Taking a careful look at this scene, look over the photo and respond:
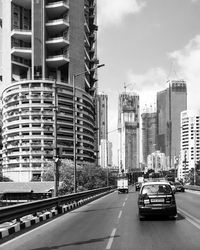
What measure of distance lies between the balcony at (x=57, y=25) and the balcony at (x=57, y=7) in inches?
105

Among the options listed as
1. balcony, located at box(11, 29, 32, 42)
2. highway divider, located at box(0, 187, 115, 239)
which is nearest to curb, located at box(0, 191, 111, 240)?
highway divider, located at box(0, 187, 115, 239)

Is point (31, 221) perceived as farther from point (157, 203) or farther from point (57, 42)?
point (57, 42)

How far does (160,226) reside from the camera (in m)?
16.2

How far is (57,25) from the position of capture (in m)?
135

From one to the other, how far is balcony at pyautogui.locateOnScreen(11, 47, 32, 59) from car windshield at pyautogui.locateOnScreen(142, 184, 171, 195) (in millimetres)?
118289

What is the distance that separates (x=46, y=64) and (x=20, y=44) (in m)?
10.8

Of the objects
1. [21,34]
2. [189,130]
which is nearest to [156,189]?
[189,130]

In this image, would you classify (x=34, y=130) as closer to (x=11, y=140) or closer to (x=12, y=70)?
(x=11, y=140)

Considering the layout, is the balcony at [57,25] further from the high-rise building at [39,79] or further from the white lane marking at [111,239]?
the white lane marking at [111,239]

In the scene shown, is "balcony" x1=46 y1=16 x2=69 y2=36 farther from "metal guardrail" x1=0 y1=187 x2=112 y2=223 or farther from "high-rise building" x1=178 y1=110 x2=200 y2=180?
"metal guardrail" x1=0 y1=187 x2=112 y2=223

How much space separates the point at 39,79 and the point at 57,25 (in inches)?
657

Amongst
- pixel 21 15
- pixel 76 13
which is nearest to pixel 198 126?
pixel 76 13

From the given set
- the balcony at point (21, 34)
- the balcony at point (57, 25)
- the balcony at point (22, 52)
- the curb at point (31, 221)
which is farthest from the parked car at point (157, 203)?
the balcony at point (21, 34)

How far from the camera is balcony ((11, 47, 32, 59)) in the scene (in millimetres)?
132750
